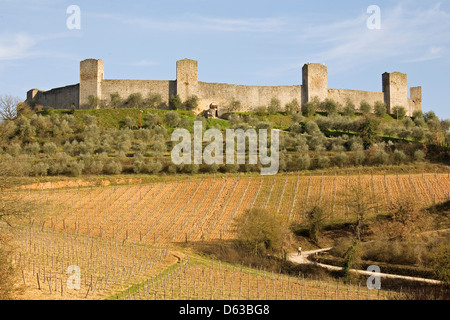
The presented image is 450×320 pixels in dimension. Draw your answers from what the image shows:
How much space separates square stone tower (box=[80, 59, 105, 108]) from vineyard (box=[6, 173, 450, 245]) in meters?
21.4

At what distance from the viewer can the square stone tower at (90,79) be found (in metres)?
51.6

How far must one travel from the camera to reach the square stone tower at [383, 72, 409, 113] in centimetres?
5788

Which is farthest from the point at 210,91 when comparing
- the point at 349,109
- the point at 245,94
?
the point at 349,109

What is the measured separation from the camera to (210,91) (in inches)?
2143

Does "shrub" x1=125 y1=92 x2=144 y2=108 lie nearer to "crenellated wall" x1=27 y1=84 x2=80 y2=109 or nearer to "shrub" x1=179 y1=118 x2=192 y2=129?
"crenellated wall" x1=27 y1=84 x2=80 y2=109

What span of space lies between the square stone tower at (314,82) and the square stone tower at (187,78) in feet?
38.3

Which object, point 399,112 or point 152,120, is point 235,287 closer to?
point 152,120

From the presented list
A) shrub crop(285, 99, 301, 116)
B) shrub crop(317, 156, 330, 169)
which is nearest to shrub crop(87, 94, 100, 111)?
shrub crop(285, 99, 301, 116)

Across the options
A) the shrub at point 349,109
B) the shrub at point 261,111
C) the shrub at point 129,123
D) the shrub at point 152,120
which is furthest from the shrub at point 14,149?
the shrub at point 349,109

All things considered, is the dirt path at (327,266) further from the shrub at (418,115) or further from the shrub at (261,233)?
the shrub at (418,115)
